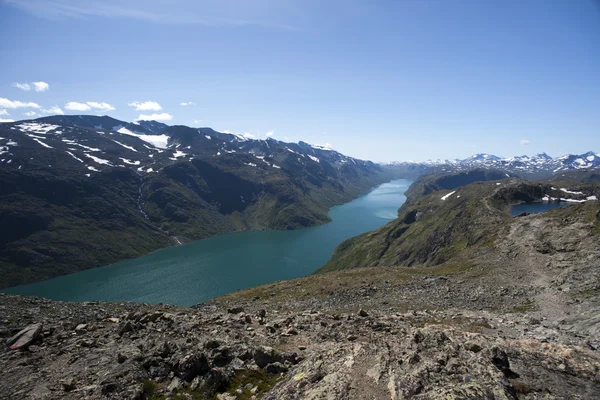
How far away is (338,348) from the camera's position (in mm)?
19031

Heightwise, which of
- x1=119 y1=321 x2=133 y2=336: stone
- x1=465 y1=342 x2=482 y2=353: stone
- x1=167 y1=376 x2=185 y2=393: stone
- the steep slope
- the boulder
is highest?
the boulder

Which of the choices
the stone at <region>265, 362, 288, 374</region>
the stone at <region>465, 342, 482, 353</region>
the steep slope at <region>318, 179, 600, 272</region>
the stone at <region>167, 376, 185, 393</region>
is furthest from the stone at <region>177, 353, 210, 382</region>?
the steep slope at <region>318, 179, 600, 272</region>

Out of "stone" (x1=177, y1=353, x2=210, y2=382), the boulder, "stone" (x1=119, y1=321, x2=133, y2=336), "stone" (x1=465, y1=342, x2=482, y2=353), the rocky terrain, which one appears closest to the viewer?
the rocky terrain

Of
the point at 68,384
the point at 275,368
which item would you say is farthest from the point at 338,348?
the point at 68,384

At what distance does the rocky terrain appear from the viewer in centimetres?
1494

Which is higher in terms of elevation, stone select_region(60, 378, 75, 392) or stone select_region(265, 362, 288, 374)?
stone select_region(60, 378, 75, 392)

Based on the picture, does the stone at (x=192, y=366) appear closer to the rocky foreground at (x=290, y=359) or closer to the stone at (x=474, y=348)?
the rocky foreground at (x=290, y=359)

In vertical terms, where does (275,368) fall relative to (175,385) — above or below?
below

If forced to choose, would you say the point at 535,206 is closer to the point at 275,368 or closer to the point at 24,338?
the point at 275,368

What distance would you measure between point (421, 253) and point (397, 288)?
92.0 m

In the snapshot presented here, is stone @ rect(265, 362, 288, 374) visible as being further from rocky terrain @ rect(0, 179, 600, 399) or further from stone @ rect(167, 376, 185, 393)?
stone @ rect(167, 376, 185, 393)

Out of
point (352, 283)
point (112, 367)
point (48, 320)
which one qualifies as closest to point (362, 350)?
point (112, 367)

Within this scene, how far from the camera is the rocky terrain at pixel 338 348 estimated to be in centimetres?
1494

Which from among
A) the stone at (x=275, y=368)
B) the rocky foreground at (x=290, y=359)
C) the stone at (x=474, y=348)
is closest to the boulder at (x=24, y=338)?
the rocky foreground at (x=290, y=359)
